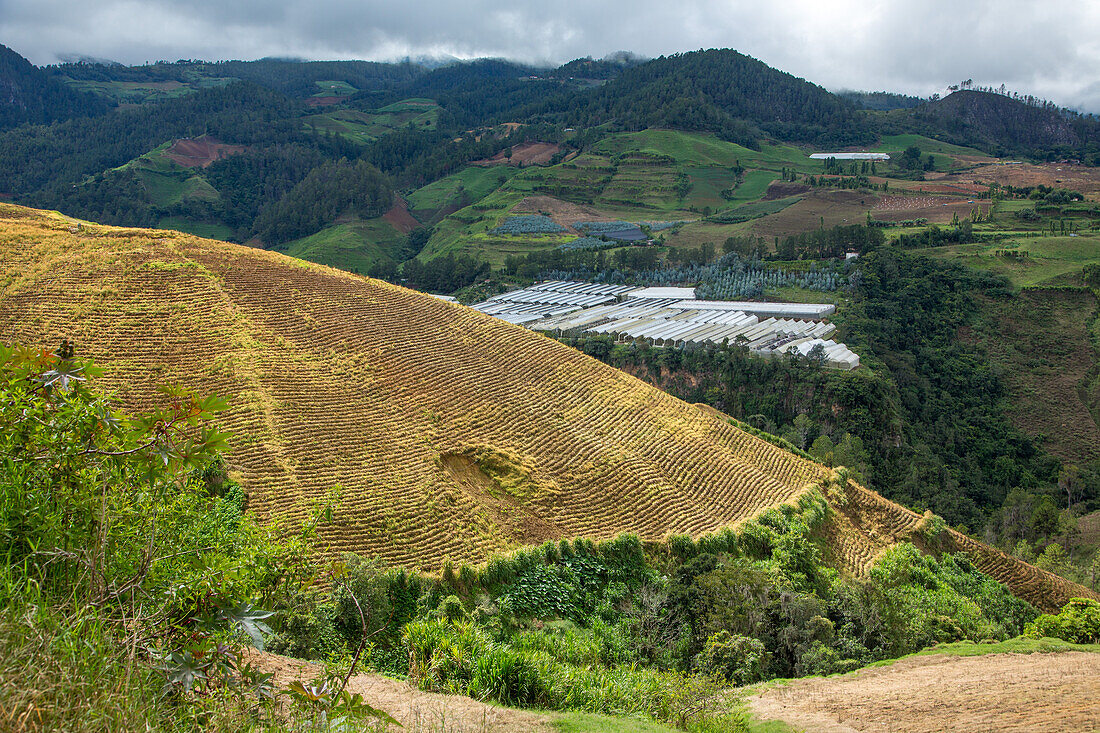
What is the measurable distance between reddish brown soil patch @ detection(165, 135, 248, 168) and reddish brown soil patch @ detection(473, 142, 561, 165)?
57.7m

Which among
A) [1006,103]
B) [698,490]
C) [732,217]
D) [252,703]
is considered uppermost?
[1006,103]

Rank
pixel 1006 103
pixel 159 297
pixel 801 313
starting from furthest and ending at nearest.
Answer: pixel 1006 103 < pixel 801 313 < pixel 159 297

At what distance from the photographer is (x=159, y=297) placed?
24.1 m

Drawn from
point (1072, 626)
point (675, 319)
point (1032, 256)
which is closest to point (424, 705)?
point (1072, 626)

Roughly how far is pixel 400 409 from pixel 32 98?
9175 inches

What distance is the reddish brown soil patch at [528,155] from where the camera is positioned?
15112 cm

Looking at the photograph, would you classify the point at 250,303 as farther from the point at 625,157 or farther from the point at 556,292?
the point at 625,157

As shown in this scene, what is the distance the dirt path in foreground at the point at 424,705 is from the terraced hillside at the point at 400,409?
6.20 metres

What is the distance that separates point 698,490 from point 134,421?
70.8 ft

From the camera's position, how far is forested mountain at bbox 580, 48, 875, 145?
525ft

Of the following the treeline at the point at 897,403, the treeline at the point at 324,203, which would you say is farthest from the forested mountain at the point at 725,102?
the treeline at the point at 897,403

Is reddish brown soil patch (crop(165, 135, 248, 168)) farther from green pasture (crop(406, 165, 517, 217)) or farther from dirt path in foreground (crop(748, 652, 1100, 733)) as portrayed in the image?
dirt path in foreground (crop(748, 652, 1100, 733))

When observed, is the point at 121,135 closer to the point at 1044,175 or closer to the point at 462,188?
the point at 462,188

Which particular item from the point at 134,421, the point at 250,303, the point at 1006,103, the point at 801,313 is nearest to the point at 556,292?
the point at 801,313
